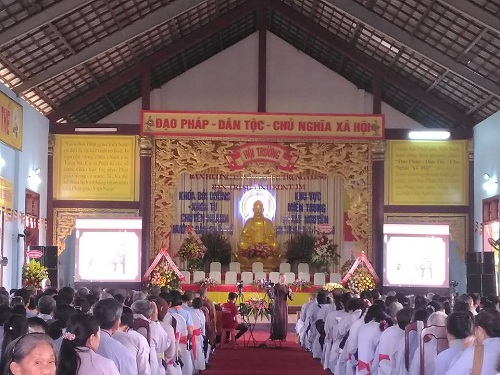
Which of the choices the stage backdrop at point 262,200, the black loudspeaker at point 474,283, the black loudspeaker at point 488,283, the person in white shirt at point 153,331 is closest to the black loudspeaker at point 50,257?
the stage backdrop at point 262,200

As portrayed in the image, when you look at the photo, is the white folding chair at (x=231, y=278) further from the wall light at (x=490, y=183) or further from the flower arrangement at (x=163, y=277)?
the wall light at (x=490, y=183)

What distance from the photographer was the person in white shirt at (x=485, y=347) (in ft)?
14.3

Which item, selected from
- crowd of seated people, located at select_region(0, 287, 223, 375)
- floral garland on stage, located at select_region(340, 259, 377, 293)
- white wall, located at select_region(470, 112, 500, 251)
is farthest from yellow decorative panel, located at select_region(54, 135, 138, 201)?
crowd of seated people, located at select_region(0, 287, 223, 375)

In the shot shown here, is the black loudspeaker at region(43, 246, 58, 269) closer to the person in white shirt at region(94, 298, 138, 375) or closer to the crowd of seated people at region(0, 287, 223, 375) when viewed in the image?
the crowd of seated people at region(0, 287, 223, 375)

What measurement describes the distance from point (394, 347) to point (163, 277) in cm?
1055

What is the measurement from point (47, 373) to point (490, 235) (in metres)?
14.7

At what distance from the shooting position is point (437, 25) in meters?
15.0

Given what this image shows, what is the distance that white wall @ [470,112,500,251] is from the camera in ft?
53.2

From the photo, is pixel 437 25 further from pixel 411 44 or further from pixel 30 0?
pixel 30 0

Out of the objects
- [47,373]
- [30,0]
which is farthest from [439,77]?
[47,373]

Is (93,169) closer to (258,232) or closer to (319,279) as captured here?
(258,232)

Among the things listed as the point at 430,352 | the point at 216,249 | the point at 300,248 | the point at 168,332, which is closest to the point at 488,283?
the point at 300,248

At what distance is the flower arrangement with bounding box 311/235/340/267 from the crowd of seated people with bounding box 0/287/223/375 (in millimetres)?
9178

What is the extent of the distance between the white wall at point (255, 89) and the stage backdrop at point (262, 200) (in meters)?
1.89
